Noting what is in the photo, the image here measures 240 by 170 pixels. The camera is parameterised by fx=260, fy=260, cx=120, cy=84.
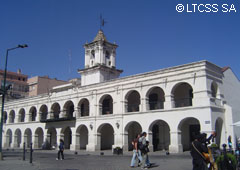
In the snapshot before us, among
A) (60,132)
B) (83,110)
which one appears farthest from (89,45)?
(60,132)

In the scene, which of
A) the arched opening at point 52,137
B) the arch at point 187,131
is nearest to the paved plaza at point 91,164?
the arch at point 187,131

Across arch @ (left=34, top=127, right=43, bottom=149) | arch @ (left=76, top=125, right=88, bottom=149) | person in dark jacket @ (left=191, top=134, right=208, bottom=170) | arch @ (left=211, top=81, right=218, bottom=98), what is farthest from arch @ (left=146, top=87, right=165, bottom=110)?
person in dark jacket @ (left=191, top=134, right=208, bottom=170)

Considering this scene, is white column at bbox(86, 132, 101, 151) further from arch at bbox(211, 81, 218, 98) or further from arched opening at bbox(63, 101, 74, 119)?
arch at bbox(211, 81, 218, 98)

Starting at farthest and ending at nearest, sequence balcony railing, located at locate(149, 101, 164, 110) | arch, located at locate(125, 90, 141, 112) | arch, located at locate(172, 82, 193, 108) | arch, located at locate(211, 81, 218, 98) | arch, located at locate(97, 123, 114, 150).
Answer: arch, located at locate(97, 123, 114, 150), arch, located at locate(125, 90, 141, 112), balcony railing, located at locate(149, 101, 164, 110), arch, located at locate(172, 82, 193, 108), arch, located at locate(211, 81, 218, 98)

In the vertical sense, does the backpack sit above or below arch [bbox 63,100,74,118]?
below

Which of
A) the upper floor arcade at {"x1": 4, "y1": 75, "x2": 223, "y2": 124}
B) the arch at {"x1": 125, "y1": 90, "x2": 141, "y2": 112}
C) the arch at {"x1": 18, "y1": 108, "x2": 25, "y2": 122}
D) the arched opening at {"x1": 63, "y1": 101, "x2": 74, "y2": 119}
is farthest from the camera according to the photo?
the arch at {"x1": 18, "y1": 108, "x2": 25, "y2": 122}

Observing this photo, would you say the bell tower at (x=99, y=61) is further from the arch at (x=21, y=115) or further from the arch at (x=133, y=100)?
the arch at (x=21, y=115)

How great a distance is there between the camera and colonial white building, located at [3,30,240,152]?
74.5 feet

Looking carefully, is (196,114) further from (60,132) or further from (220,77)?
(60,132)

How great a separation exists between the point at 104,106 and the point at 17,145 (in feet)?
62.0

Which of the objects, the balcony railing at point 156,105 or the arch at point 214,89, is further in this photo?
the balcony railing at point 156,105

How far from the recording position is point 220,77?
24516 millimetres

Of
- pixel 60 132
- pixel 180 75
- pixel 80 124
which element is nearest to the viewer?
pixel 180 75

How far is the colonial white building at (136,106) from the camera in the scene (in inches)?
894
